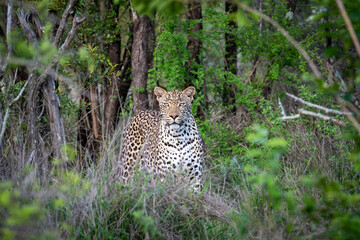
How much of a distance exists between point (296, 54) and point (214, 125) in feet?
6.79

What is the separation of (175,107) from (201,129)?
2.12 metres

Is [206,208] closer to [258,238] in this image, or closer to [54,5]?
[258,238]

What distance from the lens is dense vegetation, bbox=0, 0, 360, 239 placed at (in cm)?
337

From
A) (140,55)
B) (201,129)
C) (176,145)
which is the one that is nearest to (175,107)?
(176,145)

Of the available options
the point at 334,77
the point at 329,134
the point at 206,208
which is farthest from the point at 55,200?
the point at 329,134

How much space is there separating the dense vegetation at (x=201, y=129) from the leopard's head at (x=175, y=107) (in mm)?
702

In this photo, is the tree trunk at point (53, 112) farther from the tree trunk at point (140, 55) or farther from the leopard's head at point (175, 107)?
the tree trunk at point (140, 55)

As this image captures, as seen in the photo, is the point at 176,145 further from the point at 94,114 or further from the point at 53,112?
the point at 94,114

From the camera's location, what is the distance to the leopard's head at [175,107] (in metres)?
6.36

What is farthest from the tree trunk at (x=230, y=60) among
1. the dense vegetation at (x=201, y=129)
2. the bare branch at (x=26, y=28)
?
the bare branch at (x=26, y=28)

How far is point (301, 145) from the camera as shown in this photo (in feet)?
22.5

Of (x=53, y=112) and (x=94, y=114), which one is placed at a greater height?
(x=53, y=112)

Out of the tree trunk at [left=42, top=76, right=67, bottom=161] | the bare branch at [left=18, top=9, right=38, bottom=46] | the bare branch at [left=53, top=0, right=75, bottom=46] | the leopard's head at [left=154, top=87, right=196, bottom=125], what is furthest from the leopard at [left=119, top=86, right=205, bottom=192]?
the bare branch at [left=18, top=9, right=38, bottom=46]

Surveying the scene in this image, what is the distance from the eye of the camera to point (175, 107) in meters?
6.41
